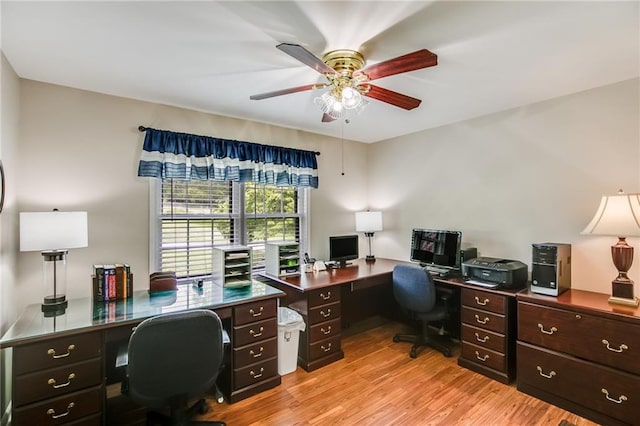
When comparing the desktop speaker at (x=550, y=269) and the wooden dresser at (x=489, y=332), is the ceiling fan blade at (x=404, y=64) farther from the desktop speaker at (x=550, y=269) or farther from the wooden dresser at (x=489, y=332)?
the wooden dresser at (x=489, y=332)

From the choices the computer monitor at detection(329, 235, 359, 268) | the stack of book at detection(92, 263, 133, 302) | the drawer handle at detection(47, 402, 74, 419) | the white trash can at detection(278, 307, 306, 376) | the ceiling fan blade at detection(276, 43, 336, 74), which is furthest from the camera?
the computer monitor at detection(329, 235, 359, 268)

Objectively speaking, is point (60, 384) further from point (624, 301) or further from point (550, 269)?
point (624, 301)

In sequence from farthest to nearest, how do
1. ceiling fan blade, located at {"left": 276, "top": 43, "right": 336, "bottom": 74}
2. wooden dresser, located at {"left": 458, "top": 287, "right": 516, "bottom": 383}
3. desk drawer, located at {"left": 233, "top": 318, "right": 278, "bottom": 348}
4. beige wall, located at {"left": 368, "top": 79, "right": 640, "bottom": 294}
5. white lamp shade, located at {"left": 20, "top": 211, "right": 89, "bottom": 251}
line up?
1. wooden dresser, located at {"left": 458, "top": 287, "right": 516, "bottom": 383}
2. beige wall, located at {"left": 368, "top": 79, "right": 640, "bottom": 294}
3. desk drawer, located at {"left": 233, "top": 318, "right": 278, "bottom": 348}
4. white lamp shade, located at {"left": 20, "top": 211, "right": 89, "bottom": 251}
5. ceiling fan blade, located at {"left": 276, "top": 43, "right": 336, "bottom": 74}

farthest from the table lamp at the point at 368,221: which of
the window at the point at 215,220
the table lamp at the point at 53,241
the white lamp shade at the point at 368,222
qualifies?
the table lamp at the point at 53,241

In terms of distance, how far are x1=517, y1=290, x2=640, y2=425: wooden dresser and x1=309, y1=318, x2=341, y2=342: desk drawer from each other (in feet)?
5.13

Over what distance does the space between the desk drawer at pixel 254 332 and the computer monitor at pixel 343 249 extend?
49.8 inches

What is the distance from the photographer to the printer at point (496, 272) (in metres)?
2.67

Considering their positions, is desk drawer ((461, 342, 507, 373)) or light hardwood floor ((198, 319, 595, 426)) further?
desk drawer ((461, 342, 507, 373))

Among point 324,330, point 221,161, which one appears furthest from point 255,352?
point 221,161

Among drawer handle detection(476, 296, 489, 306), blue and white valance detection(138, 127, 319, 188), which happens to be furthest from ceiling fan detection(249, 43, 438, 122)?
drawer handle detection(476, 296, 489, 306)

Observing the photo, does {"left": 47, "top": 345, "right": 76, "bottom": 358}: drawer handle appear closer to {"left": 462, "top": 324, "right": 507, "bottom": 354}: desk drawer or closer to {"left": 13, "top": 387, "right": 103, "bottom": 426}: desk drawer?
{"left": 13, "top": 387, "right": 103, "bottom": 426}: desk drawer

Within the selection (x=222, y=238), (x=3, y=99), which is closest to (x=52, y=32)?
(x=3, y=99)

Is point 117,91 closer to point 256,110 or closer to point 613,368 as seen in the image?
point 256,110

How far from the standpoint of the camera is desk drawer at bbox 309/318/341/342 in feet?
9.43
